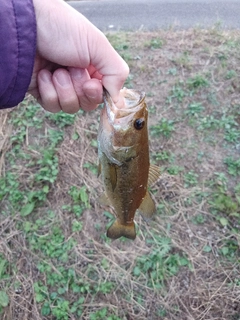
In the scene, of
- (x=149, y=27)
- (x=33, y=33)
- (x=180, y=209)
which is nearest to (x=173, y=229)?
(x=180, y=209)

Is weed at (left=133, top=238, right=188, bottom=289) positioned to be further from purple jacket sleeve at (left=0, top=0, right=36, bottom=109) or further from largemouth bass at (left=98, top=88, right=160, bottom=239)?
purple jacket sleeve at (left=0, top=0, right=36, bottom=109)

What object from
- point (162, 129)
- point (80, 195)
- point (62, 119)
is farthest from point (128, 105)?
point (62, 119)

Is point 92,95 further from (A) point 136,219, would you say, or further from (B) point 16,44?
(A) point 136,219

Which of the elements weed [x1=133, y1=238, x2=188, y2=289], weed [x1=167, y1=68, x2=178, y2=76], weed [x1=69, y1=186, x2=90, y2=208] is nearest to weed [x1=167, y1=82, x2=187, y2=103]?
weed [x1=167, y1=68, x2=178, y2=76]

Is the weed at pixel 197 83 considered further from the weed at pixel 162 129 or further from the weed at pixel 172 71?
the weed at pixel 162 129

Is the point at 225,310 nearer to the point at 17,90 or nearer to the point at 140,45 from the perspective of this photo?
the point at 17,90

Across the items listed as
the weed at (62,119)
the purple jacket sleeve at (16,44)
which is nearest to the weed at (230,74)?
the weed at (62,119)
